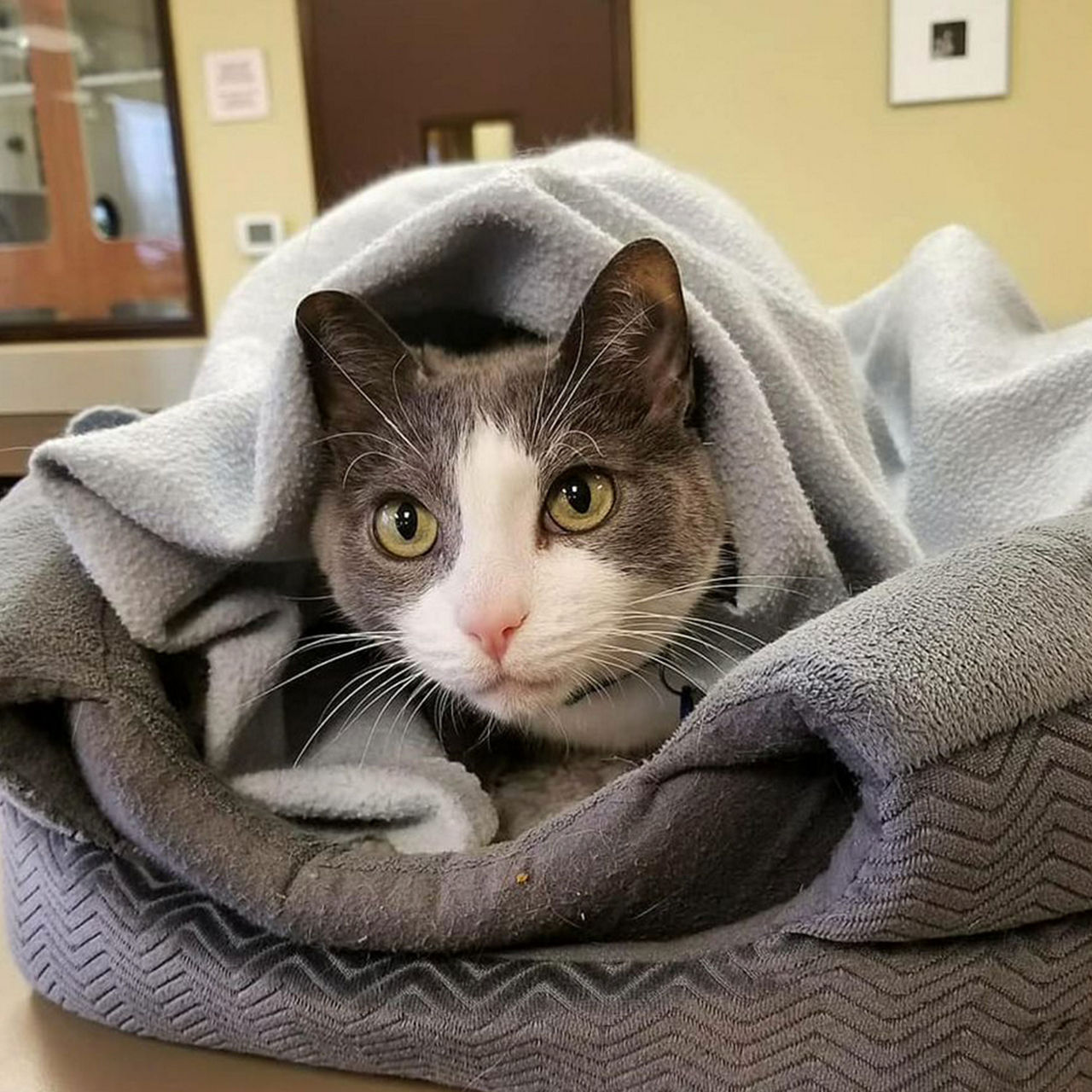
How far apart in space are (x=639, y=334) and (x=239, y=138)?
2550 mm

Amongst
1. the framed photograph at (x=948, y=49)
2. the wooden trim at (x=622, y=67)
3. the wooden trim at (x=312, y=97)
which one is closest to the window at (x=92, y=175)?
the wooden trim at (x=312, y=97)

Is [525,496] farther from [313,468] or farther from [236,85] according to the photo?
[236,85]

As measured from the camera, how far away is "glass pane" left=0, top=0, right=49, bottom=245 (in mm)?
3045

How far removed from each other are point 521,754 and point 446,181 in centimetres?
48

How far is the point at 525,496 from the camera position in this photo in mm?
662

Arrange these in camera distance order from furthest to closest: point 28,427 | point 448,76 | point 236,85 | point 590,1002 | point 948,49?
point 236,85
point 448,76
point 948,49
point 28,427
point 590,1002

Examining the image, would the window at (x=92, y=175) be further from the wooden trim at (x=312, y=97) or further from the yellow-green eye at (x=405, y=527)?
the yellow-green eye at (x=405, y=527)

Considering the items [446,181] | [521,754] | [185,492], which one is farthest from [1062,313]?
[185,492]

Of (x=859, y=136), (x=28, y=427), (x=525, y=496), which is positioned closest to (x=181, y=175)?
(x=28, y=427)

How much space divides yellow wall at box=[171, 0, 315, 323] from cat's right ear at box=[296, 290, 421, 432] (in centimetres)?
238

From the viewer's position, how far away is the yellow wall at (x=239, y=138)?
284 cm

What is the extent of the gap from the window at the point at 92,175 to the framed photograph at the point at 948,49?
179cm

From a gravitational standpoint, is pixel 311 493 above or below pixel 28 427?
above

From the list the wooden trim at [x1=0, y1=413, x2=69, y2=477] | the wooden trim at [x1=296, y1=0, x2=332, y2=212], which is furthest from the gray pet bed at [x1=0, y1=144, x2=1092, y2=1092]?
the wooden trim at [x1=296, y1=0, x2=332, y2=212]
